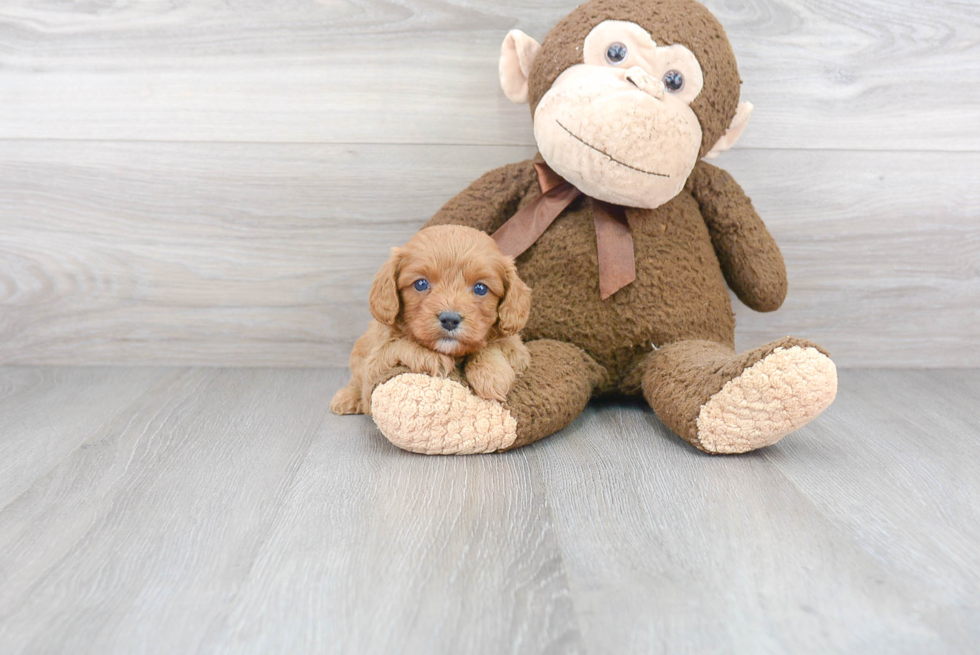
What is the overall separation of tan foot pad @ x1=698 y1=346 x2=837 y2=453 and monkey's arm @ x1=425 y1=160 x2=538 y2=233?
0.44 meters

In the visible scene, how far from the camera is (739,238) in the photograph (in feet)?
3.76

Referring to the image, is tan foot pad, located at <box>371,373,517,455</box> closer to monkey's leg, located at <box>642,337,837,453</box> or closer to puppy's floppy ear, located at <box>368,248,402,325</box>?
puppy's floppy ear, located at <box>368,248,402,325</box>

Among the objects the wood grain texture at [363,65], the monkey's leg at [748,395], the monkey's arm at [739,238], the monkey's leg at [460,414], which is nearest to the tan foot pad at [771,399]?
the monkey's leg at [748,395]

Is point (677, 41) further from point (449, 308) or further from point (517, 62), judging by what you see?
point (449, 308)

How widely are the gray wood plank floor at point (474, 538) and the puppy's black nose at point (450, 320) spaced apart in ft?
0.53

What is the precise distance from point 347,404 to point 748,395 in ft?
1.83

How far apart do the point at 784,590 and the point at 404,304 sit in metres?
0.52

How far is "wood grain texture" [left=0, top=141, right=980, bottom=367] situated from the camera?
1.27 m

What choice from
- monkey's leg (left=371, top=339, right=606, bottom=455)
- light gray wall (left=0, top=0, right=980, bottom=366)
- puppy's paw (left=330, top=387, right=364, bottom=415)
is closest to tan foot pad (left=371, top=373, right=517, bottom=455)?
monkey's leg (left=371, top=339, right=606, bottom=455)

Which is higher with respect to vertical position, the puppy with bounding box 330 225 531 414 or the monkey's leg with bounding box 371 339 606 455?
the puppy with bounding box 330 225 531 414

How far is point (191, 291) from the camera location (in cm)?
132

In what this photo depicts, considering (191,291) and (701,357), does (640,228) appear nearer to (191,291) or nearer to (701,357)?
(701,357)

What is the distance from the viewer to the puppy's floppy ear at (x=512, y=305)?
36.5 inches

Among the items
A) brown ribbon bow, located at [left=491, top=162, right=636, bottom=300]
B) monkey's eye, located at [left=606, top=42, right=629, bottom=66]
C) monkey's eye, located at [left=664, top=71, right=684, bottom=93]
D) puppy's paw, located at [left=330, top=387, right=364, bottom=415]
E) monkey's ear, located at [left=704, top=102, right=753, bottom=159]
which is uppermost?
monkey's eye, located at [left=606, top=42, right=629, bottom=66]
